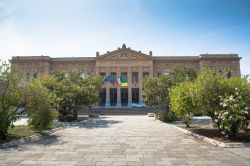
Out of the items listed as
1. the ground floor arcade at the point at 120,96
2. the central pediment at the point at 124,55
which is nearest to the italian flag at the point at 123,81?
the ground floor arcade at the point at 120,96

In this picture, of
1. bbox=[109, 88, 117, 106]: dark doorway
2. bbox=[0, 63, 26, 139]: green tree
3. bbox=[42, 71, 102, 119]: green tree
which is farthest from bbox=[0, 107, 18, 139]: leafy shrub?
bbox=[109, 88, 117, 106]: dark doorway

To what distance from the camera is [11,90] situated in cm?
1517

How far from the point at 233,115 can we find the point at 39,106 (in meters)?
10.4

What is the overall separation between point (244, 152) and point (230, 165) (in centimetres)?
267

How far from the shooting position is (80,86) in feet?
107

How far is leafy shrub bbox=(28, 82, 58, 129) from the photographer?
619 inches

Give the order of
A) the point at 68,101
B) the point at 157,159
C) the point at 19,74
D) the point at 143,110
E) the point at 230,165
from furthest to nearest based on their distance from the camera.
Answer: the point at 143,110
the point at 68,101
the point at 19,74
the point at 157,159
the point at 230,165

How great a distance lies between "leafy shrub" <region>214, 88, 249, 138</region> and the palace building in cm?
5495

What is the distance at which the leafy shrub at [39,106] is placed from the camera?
1571cm

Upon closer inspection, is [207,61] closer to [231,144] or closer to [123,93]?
[123,93]

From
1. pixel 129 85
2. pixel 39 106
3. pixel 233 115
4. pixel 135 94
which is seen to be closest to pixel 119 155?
pixel 233 115

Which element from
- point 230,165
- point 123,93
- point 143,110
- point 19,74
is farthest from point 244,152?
point 123,93

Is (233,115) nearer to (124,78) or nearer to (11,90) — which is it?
(11,90)

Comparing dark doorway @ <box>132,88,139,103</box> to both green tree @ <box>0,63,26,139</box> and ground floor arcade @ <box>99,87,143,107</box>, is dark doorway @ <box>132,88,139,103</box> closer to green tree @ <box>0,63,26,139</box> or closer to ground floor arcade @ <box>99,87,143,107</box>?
ground floor arcade @ <box>99,87,143,107</box>
